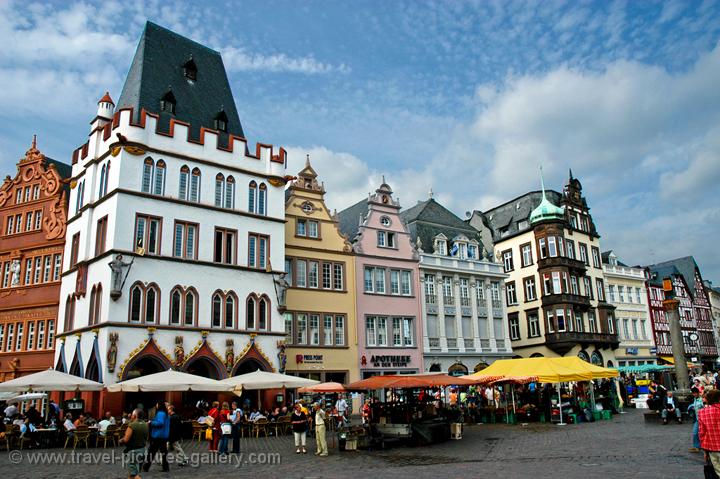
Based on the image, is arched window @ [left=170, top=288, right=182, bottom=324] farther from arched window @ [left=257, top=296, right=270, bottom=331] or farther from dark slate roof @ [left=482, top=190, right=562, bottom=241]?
dark slate roof @ [left=482, top=190, right=562, bottom=241]

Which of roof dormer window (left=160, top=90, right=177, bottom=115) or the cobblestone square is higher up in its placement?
roof dormer window (left=160, top=90, right=177, bottom=115)

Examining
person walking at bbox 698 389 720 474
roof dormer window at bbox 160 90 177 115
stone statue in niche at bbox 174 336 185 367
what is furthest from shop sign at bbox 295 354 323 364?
person walking at bbox 698 389 720 474

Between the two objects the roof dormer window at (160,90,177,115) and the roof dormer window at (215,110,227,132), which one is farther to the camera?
the roof dormer window at (215,110,227,132)

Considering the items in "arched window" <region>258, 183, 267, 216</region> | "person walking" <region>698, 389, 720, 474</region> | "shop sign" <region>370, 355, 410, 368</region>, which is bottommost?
"person walking" <region>698, 389, 720, 474</region>

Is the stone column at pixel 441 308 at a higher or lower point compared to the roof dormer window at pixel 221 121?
lower

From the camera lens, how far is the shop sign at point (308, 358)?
1473 inches

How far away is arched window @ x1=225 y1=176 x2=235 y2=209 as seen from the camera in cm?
3519

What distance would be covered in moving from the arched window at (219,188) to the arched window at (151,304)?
633 centimetres

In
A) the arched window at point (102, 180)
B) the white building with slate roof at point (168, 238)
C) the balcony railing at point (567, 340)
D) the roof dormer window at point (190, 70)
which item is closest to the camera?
the white building with slate roof at point (168, 238)

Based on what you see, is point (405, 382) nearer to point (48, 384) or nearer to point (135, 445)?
point (135, 445)

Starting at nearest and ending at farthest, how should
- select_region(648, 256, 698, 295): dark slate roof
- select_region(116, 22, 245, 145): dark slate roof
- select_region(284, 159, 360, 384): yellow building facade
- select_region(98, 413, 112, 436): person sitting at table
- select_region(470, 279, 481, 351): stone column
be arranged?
select_region(98, 413, 112, 436): person sitting at table < select_region(116, 22, 245, 145): dark slate roof < select_region(284, 159, 360, 384): yellow building facade < select_region(470, 279, 481, 351): stone column < select_region(648, 256, 698, 295): dark slate roof

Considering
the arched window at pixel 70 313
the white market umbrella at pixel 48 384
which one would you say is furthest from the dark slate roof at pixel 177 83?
the white market umbrella at pixel 48 384

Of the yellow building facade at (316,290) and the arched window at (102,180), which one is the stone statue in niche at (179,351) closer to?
the yellow building facade at (316,290)

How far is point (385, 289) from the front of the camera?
142ft
